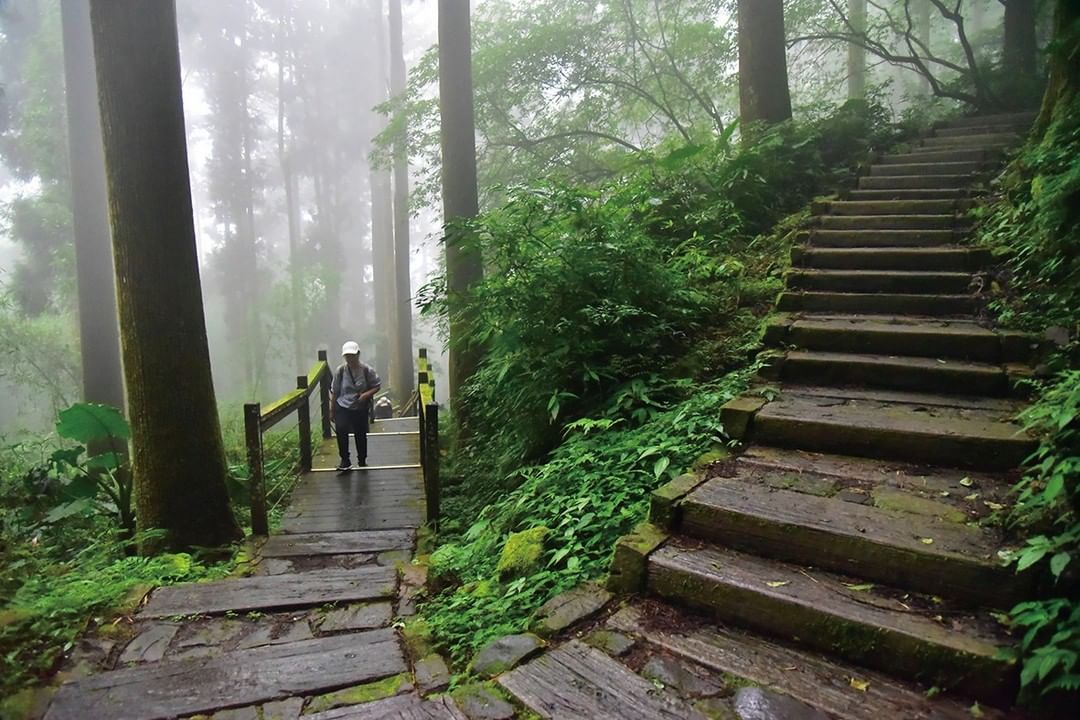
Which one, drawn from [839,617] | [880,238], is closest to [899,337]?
[880,238]

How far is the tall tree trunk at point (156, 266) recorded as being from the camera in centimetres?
483

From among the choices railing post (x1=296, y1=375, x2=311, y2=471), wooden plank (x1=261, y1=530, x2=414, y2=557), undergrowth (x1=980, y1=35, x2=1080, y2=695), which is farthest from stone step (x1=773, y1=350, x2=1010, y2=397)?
railing post (x1=296, y1=375, x2=311, y2=471)

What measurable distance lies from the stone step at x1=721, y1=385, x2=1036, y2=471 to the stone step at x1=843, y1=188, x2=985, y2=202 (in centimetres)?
374

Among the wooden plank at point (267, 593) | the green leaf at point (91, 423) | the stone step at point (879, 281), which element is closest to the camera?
the wooden plank at point (267, 593)

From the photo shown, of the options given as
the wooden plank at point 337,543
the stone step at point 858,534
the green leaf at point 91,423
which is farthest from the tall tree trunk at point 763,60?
the green leaf at point 91,423

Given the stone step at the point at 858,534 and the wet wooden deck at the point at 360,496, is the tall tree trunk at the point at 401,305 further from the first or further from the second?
the stone step at the point at 858,534

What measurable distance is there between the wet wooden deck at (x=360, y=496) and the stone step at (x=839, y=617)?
3.76 m

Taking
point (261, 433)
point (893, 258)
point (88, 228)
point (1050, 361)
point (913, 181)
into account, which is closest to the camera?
point (1050, 361)

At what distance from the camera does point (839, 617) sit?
219 centimetres

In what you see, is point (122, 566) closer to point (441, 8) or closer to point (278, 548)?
point (278, 548)

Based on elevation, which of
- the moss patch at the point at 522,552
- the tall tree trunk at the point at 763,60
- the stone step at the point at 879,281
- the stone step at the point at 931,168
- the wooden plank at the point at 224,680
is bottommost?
the wooden plank at the point at 224,680

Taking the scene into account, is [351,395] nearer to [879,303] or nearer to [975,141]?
[879,303]

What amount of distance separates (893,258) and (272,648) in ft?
18.3

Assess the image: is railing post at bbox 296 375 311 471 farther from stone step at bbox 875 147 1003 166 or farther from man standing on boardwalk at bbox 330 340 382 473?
stone step at bbox 875 147 1003 166
